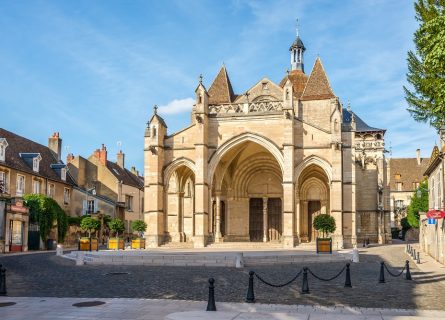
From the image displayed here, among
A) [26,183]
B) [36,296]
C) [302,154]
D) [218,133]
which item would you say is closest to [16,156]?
[26,183]

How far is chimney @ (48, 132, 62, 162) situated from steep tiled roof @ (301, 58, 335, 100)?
22575 millimetres

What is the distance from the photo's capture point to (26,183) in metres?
37.2

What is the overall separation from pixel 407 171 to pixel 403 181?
1968 millimetres

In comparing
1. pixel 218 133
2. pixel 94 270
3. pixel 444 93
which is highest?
pixel 218 133

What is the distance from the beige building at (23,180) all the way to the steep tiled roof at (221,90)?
1425cm

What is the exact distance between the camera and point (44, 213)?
36.0m

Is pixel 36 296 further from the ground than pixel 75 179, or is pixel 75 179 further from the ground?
pixel 75 179

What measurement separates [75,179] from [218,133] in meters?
20.7

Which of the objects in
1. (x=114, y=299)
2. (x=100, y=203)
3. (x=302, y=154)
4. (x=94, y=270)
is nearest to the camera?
(x=114, y=299)

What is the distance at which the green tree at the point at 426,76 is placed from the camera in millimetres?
11984

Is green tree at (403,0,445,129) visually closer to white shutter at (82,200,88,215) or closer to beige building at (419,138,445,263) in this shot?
beige building at (419,138,445,263)

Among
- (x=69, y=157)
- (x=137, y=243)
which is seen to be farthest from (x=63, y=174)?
(x=137, y=243)

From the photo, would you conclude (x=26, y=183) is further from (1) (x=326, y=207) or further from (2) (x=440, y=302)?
(2) (x=440, y=302)

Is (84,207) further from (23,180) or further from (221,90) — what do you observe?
(221,90)
